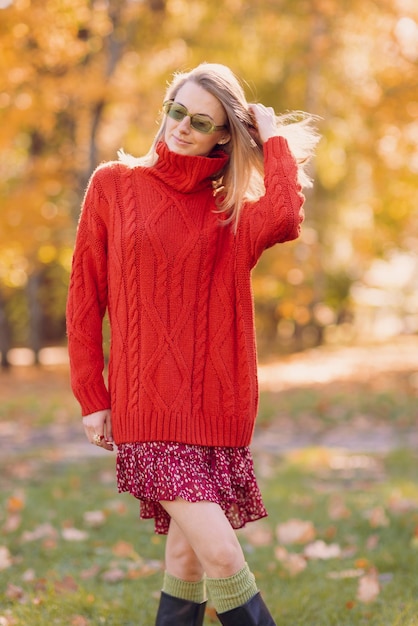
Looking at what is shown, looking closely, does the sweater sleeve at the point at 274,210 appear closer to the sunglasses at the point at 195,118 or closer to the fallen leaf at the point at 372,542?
the sunglasses at the point at 195,118

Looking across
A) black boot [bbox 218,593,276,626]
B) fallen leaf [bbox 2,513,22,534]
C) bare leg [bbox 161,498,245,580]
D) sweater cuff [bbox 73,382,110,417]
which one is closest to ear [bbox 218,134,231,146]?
sweater cuff [bbox 73,382,110,417]

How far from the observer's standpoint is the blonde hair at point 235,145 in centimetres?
289

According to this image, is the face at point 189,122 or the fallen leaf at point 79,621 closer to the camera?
the face at point 189,122

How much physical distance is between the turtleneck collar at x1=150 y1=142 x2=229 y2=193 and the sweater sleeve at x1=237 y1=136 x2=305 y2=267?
18 centimetres

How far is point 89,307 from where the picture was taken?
2.87 m

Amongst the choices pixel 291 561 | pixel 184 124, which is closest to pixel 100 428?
pixel 184 124

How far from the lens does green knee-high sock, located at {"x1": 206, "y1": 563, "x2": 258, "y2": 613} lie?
263 cm

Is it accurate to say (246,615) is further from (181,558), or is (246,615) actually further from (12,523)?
(12,523)

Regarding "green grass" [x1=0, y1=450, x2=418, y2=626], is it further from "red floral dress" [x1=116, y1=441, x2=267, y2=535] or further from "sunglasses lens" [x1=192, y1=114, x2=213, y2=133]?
"sunglasses lens" [x1=192, y1=114, x2=213, y2=133]

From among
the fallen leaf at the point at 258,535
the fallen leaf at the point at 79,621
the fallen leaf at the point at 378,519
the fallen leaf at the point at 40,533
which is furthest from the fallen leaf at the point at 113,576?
the fallen leaf at the point at 378,519

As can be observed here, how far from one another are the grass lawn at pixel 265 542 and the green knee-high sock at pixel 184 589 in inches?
20.1

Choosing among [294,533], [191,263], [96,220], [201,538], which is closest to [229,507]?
[201,538]

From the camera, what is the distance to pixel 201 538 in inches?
102

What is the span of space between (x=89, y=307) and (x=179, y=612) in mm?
1100
